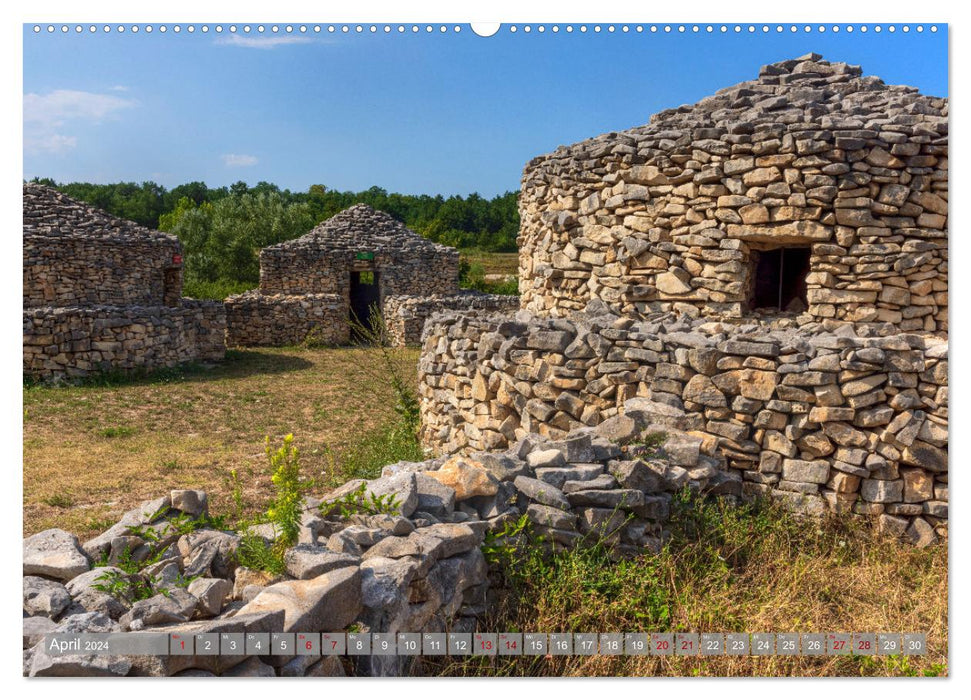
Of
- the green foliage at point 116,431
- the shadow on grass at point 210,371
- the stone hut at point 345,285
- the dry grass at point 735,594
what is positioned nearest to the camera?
the dry grass at point 735,594

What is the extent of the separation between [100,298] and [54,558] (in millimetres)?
14420

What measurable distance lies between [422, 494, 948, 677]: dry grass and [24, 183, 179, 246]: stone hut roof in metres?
15.2

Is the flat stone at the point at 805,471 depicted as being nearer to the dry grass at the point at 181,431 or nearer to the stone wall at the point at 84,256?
the dry grass at the point at 181,431

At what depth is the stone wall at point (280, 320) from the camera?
17.4 m

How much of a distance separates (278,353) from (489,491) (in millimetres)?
13293

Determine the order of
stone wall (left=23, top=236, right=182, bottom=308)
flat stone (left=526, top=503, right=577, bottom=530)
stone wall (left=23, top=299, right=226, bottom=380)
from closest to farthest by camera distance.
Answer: flat stone (left=526, top=503, right=577, bottom=530) < stone wall (left=23, top=299, right=226, bottom=380) < stone wall (left=23, top=236, right=182, bottom=308)

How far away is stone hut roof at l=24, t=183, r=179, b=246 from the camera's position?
1473cm

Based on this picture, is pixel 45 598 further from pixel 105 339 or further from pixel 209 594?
pixel 105 339

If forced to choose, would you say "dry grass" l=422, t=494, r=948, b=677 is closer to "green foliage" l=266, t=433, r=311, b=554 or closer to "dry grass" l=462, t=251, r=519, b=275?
"green foliage" l=266, t=433, r=311, b=554

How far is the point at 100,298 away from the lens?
15.5 m

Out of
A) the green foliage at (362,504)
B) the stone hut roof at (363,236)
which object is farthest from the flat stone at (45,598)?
the stone hut roof at (363,236)

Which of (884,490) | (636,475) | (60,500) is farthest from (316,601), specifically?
(60,500)

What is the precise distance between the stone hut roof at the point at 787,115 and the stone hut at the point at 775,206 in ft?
0.04

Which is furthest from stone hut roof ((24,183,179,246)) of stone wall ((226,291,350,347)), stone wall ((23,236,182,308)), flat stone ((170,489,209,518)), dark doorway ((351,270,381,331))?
flat stone ((170,489,209,518))
